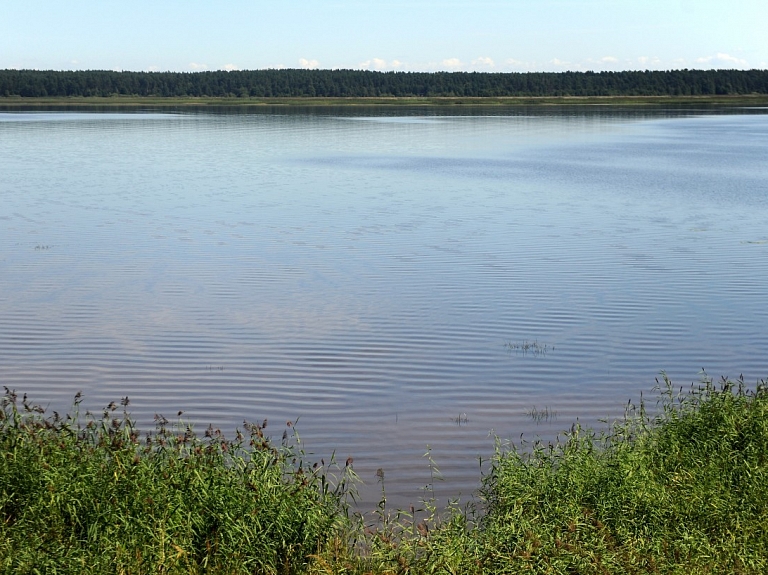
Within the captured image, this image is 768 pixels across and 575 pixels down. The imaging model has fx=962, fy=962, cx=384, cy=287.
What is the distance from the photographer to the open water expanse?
10.1 metres

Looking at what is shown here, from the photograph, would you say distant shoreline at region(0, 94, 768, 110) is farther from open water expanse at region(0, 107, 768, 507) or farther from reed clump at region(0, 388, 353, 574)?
reed clump at region(0, 388, 353, 574)

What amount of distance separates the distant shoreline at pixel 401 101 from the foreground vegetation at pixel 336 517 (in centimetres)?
13099

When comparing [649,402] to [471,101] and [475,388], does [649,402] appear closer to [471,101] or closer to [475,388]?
[475,388]

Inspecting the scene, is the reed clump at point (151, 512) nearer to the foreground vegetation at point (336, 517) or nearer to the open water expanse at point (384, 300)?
the foreground vegetation at point (336, 517)

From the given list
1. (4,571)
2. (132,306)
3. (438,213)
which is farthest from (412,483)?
(438,213)

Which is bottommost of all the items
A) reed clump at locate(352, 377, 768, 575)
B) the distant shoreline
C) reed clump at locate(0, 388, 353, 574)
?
reed clump at locate(352, 377, 768, 575)

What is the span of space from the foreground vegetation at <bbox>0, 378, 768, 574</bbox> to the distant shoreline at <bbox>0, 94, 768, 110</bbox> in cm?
13099

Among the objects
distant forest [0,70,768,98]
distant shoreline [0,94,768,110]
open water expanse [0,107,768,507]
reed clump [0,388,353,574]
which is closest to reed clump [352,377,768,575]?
reed clump [0,388,353,574]

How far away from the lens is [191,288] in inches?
622

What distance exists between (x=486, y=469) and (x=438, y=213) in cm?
1692

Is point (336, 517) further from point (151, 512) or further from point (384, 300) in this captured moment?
point (384, 300)

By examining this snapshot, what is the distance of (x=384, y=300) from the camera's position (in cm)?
1492

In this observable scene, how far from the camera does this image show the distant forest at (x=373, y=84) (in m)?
151

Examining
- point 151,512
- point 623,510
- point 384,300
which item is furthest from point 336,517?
point 384,300
